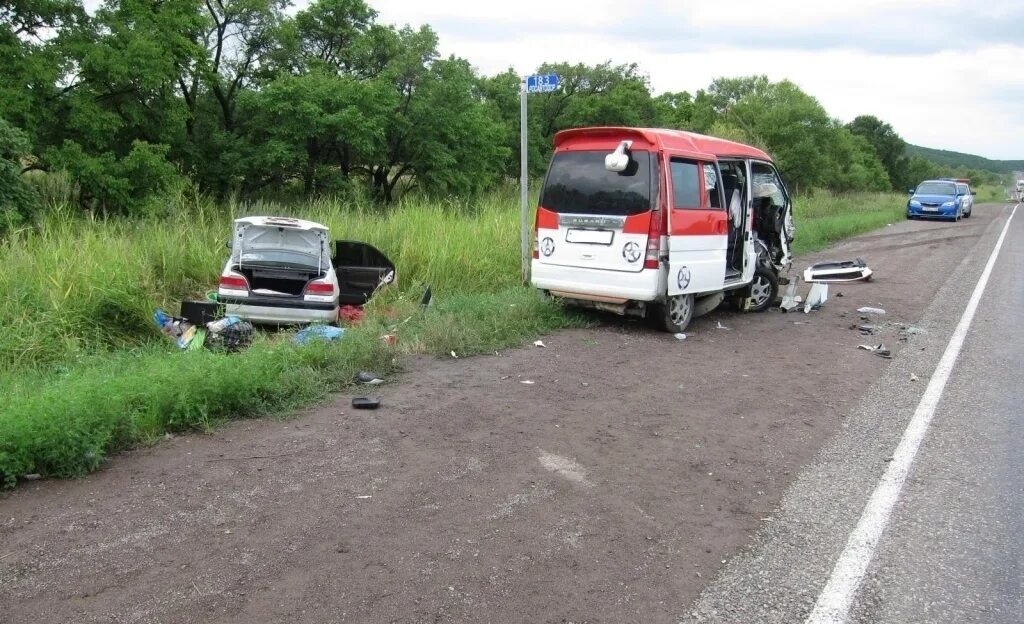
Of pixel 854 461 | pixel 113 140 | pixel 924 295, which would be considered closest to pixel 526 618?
pixel 854 461

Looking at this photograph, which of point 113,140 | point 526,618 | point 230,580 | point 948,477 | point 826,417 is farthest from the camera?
point 113,140

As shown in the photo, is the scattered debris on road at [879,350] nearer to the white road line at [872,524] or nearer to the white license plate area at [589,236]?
the white road line at [872,524]

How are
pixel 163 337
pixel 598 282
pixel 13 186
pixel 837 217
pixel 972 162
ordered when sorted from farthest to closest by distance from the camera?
pixel 972 162
pixel 837 217
pixel 13 186
pixel 163 337
pixel 598 282

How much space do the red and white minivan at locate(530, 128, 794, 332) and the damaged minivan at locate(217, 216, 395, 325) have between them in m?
2.73

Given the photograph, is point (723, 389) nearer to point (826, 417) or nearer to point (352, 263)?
point (826, 417)

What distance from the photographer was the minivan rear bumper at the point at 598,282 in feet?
27.5

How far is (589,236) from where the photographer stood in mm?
8742

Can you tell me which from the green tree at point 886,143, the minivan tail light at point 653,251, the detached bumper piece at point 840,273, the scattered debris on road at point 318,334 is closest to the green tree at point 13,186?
the scattered debris on road at point 318,334

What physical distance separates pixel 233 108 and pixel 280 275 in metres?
15.0

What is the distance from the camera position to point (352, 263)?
11.5m

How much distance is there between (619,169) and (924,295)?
6963mm

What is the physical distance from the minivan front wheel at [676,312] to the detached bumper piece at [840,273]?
5.37m

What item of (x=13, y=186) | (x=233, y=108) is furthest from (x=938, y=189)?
(x=13, y=186)

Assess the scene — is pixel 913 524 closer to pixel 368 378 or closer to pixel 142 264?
pixel 368 378
